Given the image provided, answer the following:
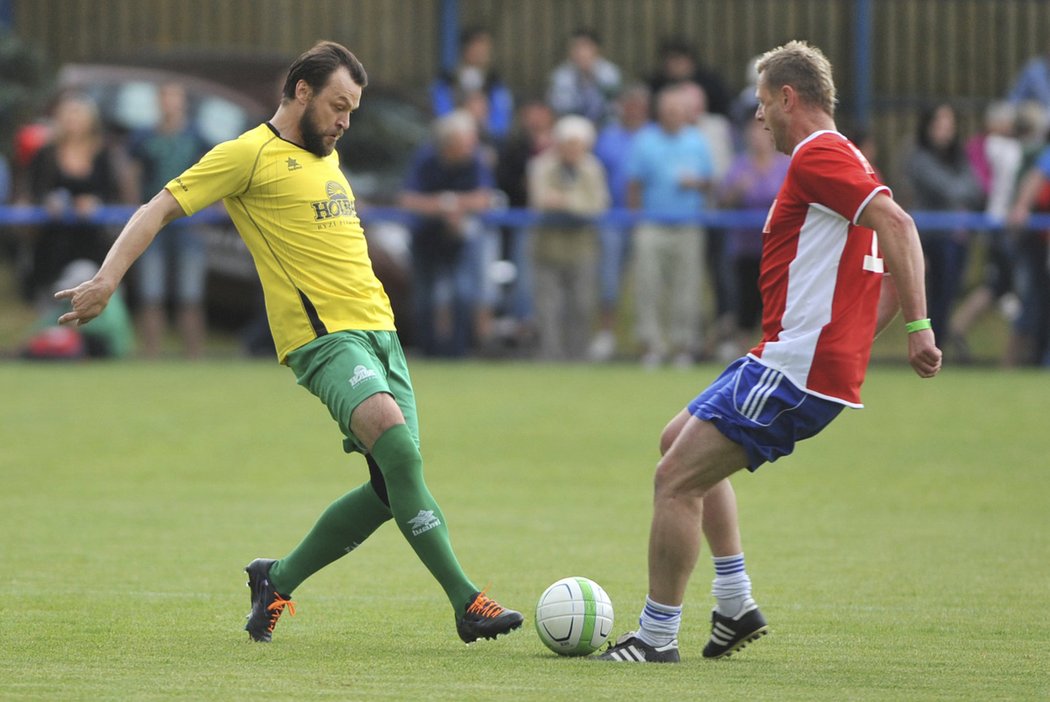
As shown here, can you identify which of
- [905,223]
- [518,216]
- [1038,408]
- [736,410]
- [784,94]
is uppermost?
[784,94]

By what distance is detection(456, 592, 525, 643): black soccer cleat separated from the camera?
20.0 ft

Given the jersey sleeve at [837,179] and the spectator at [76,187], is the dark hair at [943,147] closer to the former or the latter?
the spectator at [76,187]

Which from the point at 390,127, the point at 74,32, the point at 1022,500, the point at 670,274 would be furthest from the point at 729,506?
the point at 74,32

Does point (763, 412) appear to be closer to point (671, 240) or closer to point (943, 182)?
point (671, 240)

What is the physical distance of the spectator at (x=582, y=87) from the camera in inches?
768

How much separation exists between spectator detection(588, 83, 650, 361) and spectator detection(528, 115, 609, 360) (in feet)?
0.46

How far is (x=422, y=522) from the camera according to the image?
20.6ft

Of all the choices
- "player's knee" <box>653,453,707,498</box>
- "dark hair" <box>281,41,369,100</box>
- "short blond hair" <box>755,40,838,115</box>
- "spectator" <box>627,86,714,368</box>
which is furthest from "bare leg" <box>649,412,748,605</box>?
"spectator" <box>627,86,714,368</box>

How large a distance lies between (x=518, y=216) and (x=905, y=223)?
11.7 metres

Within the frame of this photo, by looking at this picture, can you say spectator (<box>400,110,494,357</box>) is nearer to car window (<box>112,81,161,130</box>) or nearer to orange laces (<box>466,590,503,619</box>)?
car window (<box>112,81,161,130</box>)

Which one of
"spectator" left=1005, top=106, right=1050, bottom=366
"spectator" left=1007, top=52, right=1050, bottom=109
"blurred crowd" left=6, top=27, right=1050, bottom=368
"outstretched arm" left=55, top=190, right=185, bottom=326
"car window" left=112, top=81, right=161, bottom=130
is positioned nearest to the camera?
"outstretched arm" left=55, top=190, right=185, bottom=326

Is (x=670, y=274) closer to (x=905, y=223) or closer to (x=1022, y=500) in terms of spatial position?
(x=1022, y=500)

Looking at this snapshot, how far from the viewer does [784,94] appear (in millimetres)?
6129

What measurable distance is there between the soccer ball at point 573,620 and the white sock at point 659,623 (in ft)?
0.70
